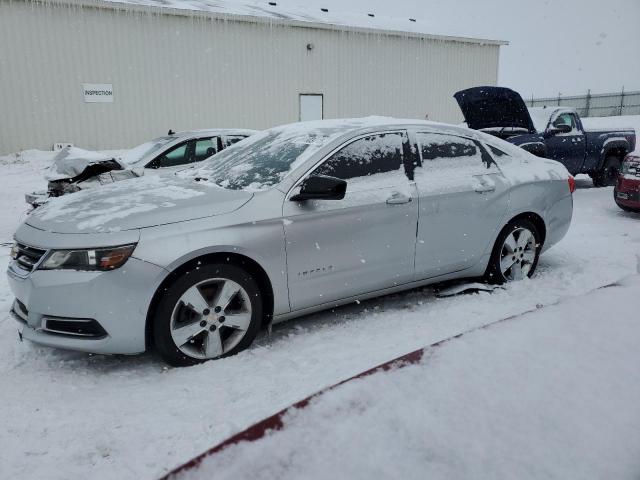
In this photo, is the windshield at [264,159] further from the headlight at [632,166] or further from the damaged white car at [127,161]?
the headlight at [632,166]

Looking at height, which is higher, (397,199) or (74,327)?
(397,199)

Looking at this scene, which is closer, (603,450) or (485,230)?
(603,450)

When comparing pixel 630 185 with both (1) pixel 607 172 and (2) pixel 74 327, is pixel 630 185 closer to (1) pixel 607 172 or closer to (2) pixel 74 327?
(1) pixel 607 172

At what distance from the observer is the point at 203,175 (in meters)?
4.17

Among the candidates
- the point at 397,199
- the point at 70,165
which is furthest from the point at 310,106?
the point at 397,199

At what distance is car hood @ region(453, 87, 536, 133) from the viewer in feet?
28.7

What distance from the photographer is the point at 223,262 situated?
129 inches

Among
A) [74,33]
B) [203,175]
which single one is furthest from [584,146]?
[74,33]

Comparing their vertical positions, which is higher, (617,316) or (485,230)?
(617,316)

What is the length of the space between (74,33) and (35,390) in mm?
14382

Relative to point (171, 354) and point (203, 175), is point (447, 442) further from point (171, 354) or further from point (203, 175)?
point (203, 175)

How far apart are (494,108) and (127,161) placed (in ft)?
20.7

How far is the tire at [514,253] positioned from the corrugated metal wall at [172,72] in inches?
543

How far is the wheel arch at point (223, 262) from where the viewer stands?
122 inches
